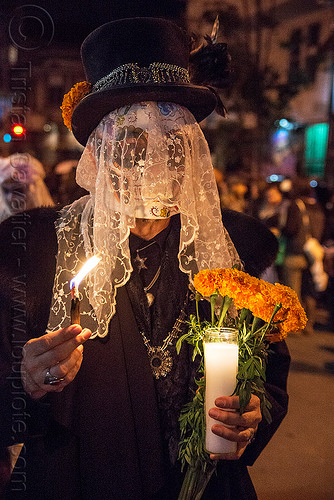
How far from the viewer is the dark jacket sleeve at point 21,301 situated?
5.57ft

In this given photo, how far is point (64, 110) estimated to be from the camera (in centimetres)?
208

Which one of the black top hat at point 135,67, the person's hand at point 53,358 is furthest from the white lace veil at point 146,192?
the person's hand at point 53,358

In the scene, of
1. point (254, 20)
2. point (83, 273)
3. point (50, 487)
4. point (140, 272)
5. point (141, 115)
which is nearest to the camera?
point (83, 273)

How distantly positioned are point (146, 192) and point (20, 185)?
134 inches

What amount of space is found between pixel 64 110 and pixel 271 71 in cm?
1454

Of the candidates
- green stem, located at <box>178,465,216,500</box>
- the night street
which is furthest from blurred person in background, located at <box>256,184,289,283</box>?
green stem, located at <box>178,465,216,500</box>

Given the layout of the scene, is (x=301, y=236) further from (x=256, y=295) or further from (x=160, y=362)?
(x=256, y=295)

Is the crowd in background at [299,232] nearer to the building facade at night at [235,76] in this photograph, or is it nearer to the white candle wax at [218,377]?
the building facade at night at [235,76]

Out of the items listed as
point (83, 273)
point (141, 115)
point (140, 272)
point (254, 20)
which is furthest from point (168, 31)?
point (254, 20)

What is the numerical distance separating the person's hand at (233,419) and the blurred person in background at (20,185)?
11.5 feet

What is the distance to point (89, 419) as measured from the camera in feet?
5.58

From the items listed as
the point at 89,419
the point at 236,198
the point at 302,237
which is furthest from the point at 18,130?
the point at 236,198

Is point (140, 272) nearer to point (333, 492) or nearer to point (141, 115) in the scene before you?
point (141, 115)

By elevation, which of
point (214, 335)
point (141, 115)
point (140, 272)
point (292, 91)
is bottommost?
point (214, 335)
